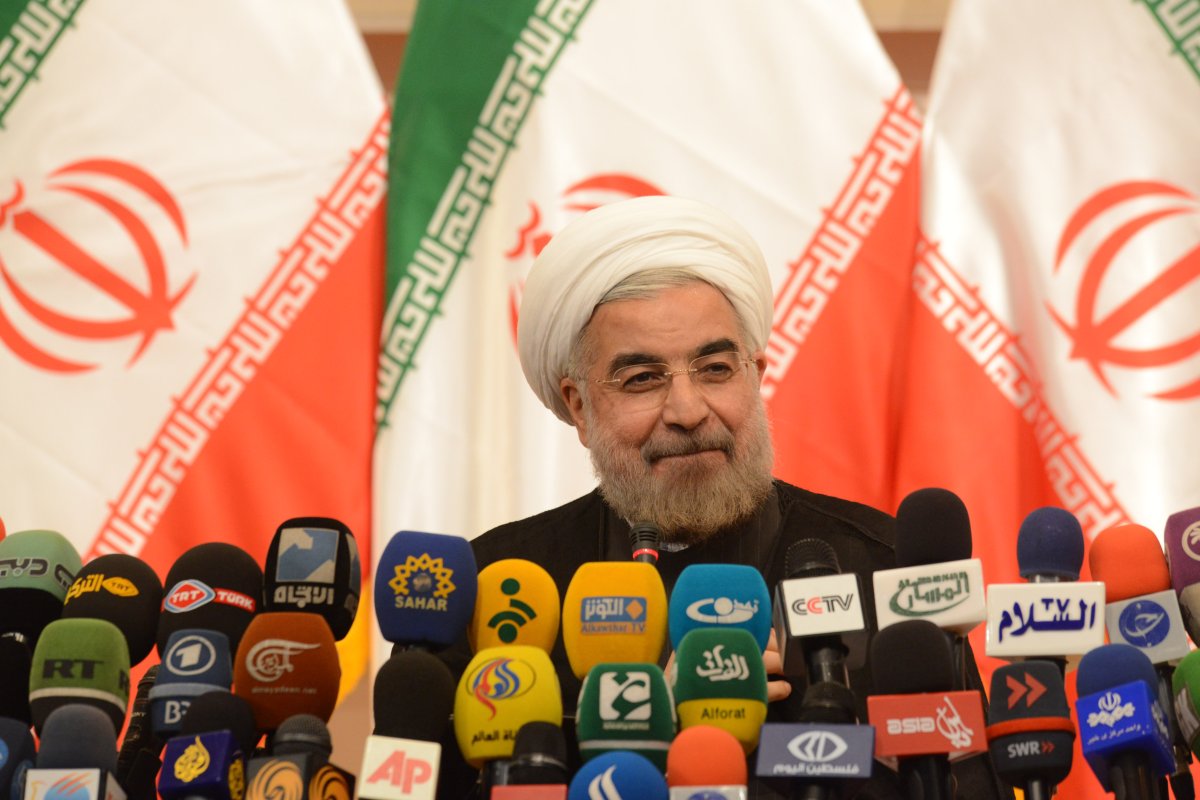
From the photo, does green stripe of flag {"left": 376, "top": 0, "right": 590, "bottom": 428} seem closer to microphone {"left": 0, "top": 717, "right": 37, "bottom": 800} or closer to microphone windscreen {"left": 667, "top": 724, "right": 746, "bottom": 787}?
microphone {"left": 0, "top": 717, "right": 37, "bottom": 800}

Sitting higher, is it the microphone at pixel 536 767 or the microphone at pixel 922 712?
the microphone at pixel 922 712

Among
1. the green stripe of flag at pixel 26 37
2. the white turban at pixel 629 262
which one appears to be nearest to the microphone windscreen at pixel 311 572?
the white turban at pixel 629 262

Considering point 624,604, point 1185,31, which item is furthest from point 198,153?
point 624,604

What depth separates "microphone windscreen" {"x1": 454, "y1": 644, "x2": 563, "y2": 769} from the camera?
5.11 feet

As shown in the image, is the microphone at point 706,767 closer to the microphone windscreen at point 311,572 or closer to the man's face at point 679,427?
the microphone windscreen at point 311,572

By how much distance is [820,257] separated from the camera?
13.3 ft

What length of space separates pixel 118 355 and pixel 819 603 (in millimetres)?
2883

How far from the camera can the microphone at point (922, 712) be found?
4.84 feet

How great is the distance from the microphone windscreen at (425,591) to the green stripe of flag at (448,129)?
233 centimetres

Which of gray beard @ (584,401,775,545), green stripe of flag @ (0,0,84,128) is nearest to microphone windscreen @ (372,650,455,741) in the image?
gray beard @ (584,401,775,545)

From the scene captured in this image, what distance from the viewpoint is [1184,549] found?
A: 5.57ft

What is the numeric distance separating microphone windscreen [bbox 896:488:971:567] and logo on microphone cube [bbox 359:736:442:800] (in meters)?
0.56

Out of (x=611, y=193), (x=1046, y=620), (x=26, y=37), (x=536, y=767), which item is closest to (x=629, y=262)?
(x=1046, y=620)

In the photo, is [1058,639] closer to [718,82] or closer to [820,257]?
[820,257]
